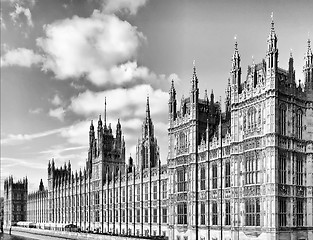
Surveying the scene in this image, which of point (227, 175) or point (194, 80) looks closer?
point (227, 175)

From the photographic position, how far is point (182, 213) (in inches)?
2559

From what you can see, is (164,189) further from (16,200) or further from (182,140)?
(16,200)

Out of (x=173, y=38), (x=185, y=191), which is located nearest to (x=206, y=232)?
(x=185, y=191)

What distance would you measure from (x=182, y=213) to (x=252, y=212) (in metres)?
15.5

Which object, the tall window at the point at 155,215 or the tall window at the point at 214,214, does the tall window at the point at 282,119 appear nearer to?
the tall window at the point at 214,214

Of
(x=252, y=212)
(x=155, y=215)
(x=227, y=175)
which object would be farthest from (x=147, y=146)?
(x=252, y=212)

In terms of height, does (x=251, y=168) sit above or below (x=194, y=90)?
below

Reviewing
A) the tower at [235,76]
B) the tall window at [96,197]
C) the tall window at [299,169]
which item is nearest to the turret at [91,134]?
the tall window at [96,197]

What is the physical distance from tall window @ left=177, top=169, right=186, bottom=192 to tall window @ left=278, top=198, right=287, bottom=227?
18.1 metres

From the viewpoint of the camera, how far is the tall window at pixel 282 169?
49.8m

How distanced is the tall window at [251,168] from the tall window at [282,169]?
2.55m

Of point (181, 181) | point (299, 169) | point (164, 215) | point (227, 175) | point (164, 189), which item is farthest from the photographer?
point (164, 189)

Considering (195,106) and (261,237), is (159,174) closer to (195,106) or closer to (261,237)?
(195,106)

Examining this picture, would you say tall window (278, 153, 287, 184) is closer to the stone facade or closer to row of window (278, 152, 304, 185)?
row of window (278, 152, 304, 185)
